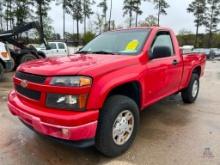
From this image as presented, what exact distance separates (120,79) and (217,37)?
56.3 m

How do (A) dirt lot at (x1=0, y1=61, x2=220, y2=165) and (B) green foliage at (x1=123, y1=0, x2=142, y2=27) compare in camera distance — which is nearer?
(A) dirt lot at (x1=0, y1=61, x2=220, y2=165)

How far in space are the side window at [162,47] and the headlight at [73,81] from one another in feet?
4.76

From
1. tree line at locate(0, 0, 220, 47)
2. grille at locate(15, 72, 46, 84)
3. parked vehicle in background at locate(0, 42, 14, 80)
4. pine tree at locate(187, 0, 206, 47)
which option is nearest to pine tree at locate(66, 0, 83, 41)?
tree line at locate(0, 0, 220, 47)

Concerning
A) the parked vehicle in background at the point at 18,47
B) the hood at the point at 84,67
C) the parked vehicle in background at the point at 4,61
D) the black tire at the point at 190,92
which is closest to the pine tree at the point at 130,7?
the parked vehicle in background at the point at 18,47

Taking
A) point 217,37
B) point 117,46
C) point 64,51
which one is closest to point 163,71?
point 117,46

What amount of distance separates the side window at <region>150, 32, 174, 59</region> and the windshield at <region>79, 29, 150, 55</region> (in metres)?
0.21

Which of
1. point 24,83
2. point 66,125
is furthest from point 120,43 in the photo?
point 66,125

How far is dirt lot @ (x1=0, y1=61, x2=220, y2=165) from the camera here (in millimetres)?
3270

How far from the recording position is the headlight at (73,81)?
2828mm

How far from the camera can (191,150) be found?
354cm

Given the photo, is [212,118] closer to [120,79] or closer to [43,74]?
[120,79]

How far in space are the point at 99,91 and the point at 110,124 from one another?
1.53 feet

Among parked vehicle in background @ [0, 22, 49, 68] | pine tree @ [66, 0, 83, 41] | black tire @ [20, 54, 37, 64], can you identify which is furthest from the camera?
pine tree @ [66, 0, 83, 41]

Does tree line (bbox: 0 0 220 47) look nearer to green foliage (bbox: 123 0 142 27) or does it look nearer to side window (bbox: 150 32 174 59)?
green foliage (bbox: 123 0 142 27)
